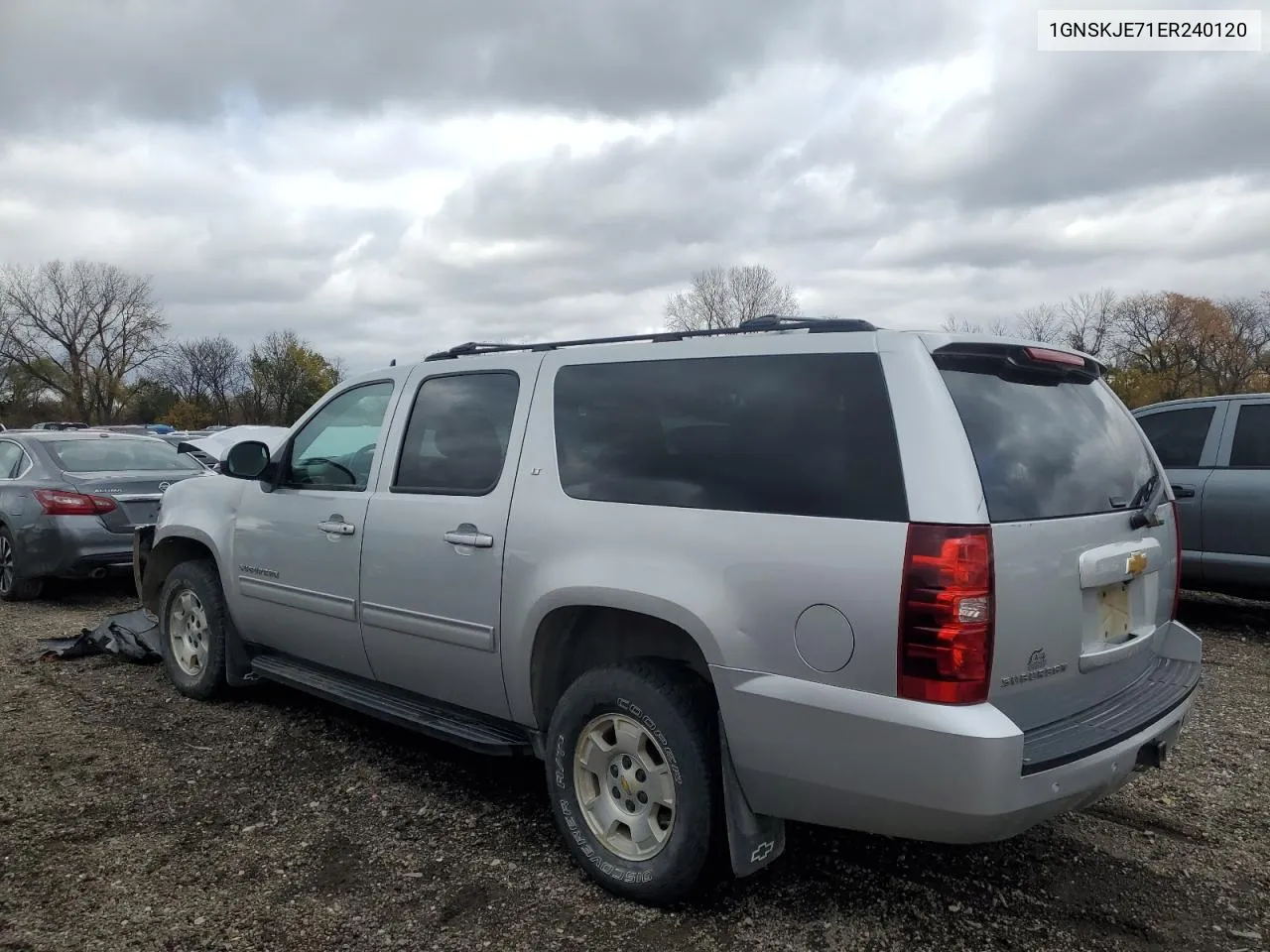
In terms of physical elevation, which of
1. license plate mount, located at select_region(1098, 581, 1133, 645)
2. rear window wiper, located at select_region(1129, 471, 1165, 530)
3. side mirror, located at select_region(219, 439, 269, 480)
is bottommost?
license plate mount, located at select_region(1098, 581, 1133, 645)

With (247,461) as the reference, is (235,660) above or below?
below

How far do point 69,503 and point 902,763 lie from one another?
25.7 ft

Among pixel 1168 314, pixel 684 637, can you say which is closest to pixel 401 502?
pixel 684 637

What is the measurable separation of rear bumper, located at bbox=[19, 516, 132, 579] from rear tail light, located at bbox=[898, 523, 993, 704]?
25.0 feet

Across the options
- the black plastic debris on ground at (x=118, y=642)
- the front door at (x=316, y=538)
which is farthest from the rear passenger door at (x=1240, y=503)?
the black plastic debris on ground at (x=118, y=642)

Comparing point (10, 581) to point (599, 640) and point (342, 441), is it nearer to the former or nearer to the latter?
point (342, 441)

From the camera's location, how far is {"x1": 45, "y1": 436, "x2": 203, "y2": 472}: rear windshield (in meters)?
8.62

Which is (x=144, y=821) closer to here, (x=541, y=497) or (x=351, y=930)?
(x=351, y=930)

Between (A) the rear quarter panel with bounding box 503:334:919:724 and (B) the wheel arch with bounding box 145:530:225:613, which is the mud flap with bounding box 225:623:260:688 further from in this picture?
(A) the rear quarter panel with bounding box 503:334:919:724

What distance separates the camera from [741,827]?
9.27 ft

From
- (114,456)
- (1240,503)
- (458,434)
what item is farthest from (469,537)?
(114,456)

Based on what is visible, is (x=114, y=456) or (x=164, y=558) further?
(x=114, y=456)

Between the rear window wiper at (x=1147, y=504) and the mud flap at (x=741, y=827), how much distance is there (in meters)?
1.50

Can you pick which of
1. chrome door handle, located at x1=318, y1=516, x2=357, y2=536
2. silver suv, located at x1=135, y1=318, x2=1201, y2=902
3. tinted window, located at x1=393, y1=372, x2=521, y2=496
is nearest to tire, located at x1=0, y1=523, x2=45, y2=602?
chrome door handle, located at x1=318, y1=516, x2=357, y2=536
